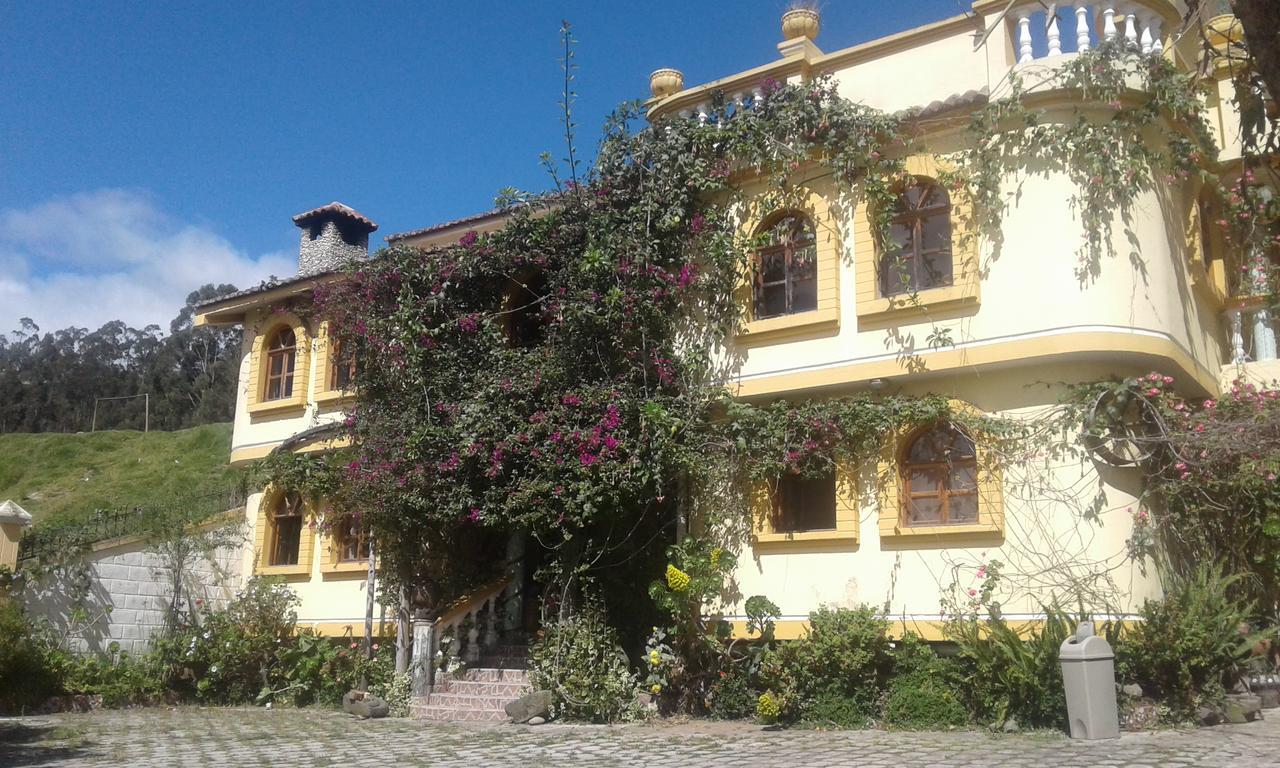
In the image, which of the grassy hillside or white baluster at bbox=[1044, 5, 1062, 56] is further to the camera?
the grassy hillside

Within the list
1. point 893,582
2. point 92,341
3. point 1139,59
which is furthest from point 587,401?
point 92,341

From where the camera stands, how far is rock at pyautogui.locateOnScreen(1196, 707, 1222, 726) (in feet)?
33.6

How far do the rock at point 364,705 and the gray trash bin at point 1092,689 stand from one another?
341 inches

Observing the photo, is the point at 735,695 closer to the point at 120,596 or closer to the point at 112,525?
the point at 120,596

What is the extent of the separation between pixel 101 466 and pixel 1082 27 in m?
38.7

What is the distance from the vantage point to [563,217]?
1451 cm

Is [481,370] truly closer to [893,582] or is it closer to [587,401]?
[587,401]

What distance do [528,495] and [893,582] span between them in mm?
4447

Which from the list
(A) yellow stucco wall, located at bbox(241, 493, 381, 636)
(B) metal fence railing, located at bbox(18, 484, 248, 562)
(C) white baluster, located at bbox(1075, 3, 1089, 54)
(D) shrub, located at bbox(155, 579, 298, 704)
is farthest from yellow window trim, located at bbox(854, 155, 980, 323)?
(B) metal fence railing, located at bbox(18, 484, 248, 562)

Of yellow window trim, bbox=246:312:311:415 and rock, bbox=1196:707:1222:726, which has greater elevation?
yellow window trim, bbox=246:312:311:415

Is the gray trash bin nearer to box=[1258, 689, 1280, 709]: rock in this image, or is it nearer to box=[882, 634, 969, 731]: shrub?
box=[882, 634, 969, 731]: shrub

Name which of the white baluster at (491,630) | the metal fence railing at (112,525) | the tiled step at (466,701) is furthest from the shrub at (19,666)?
Result: the white baluster at (491,630)

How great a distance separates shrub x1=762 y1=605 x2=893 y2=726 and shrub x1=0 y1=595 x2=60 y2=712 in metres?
10.4

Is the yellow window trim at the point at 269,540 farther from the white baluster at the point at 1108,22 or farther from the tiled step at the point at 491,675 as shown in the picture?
the white baluster at the point at 1108,22
